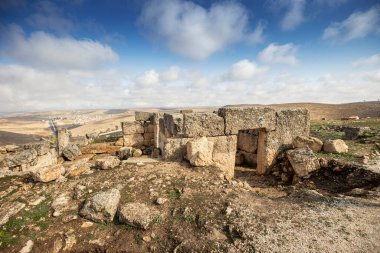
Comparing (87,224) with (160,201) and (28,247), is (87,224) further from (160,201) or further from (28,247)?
(160,201)

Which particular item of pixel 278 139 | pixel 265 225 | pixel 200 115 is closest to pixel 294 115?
pixel 278 139

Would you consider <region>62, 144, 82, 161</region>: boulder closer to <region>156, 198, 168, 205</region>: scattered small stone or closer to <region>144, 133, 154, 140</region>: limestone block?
<region>144, 133, 154, 140</region>: limestone block

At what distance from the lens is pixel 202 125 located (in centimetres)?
600

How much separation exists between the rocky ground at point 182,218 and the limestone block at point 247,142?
4.19m

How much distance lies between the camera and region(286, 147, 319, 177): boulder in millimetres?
5953

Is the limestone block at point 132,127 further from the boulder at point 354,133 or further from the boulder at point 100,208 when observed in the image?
the boulder at point 354,133

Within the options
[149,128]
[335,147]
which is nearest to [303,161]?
[335,147]

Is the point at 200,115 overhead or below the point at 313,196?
overhead

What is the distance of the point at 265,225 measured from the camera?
3.15m

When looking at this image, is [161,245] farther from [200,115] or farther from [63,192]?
[200,115]

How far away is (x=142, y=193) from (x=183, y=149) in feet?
6.84

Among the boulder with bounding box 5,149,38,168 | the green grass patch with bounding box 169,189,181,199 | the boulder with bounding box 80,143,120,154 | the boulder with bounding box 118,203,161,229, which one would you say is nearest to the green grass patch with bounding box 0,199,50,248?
the boulder with bounding box 118,203,161,229

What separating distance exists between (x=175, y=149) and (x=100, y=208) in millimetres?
2764

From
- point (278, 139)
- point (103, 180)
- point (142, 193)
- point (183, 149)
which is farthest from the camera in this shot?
point (278, 139)
